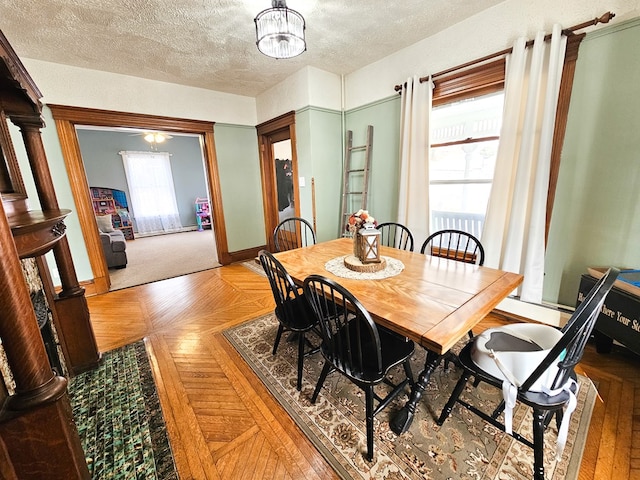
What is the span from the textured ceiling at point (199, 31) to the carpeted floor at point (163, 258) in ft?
8.77

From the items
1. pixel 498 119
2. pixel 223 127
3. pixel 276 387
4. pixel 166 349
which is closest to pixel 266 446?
pixel 276 387

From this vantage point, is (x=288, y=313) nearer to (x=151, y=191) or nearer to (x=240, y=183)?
(x=240, y=183)

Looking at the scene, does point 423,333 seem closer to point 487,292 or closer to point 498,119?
point 487,292

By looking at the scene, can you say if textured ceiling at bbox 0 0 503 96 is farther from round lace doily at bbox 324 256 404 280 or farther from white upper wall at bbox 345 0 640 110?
round lace doily at bbox 324 256 404 280

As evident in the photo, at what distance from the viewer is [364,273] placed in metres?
1.65

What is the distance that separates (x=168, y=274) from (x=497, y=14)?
4.82 metres

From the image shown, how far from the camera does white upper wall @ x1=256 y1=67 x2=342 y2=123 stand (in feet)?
10.5

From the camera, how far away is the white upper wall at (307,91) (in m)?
3.19

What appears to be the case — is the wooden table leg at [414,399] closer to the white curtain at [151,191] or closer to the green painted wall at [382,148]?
the green painted wall at [382,148]

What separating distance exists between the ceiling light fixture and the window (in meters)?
1.66

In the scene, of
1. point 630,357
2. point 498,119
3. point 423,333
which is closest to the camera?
point 423,333

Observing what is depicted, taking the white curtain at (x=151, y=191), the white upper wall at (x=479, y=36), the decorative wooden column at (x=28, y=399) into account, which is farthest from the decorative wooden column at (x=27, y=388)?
the white curtain at (x=151, y=191)

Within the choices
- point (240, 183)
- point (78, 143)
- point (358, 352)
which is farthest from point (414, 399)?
point (78, 143)

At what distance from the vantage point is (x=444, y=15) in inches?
87.7
